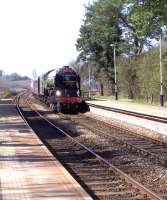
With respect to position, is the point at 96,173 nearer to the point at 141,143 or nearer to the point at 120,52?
the point at 141,143

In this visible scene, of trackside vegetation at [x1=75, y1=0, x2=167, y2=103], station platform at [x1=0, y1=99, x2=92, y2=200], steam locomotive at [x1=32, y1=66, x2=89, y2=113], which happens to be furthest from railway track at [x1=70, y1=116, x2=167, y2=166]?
trackside vegetation at [x1=75, y1=0, x2=167, y2=103]

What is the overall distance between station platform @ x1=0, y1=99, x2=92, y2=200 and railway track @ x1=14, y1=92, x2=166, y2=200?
645 millimetres

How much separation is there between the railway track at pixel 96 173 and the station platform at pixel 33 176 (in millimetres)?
645

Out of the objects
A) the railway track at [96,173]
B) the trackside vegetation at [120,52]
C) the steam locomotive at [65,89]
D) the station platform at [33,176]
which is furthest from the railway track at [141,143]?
the trackside vegetation at [120,52]

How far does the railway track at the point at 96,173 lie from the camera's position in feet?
39.3

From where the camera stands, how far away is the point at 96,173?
583 inches

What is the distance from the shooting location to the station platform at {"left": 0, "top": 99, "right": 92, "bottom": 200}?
1073 cm

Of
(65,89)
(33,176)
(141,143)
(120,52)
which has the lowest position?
(141,143)

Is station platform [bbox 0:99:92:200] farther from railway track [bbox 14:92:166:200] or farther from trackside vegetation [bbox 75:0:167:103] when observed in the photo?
trackside vegetation [bbox 75:0:167:103]

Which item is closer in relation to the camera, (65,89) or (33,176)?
(33,176)

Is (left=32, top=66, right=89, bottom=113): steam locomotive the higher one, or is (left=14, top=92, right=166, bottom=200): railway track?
(left=32, top=66, right=89, bottom=113): steam locomotive

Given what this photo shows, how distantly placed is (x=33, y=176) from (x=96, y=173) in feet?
8.06

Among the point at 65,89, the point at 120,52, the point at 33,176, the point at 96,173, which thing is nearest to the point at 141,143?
the point at 96,173

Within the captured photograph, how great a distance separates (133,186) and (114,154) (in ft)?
19.5
